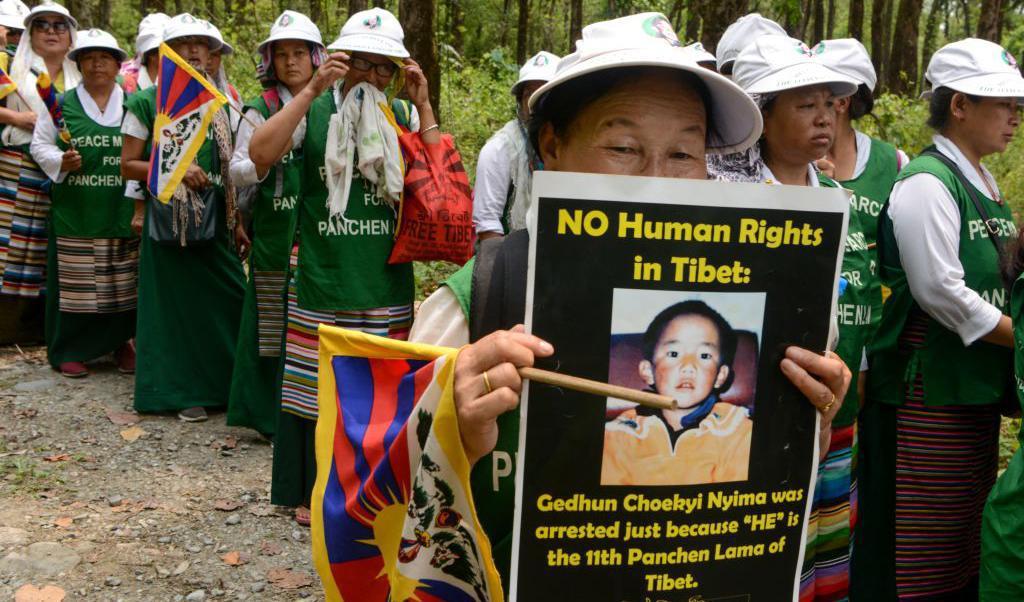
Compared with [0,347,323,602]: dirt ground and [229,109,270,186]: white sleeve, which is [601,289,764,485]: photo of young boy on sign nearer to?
[0,347,323,602]: dirt ground

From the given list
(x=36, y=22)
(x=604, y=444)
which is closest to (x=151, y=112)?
(x=36, y=22)

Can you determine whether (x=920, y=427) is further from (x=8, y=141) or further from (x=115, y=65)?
(x=8, y=141)

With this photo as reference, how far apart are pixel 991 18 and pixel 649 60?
10.7 metres

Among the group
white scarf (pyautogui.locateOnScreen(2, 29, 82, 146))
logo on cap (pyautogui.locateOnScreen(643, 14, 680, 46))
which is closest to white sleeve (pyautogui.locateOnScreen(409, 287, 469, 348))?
logo on cap (pyautogui.locateOnScreen(643, 14, 680, 46))

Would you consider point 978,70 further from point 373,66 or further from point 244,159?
point 244,159

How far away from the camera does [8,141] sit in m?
6.96

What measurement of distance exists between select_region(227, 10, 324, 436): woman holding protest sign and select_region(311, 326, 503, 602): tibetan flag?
2.62 metres

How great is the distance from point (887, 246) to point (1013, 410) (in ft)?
2.43

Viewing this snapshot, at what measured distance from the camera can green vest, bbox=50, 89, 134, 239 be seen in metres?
6.50

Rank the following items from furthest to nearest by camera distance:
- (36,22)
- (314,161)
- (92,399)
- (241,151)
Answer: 1. (36,22)
2. (92,399)
3. (241,151)
4. (314,161)

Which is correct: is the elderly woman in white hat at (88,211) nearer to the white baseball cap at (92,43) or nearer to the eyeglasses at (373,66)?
the white baseball cap at (92,43)

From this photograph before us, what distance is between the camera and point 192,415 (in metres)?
5.98

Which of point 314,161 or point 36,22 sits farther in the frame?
point 36,22

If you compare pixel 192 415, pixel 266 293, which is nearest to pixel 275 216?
pixel 266 293
